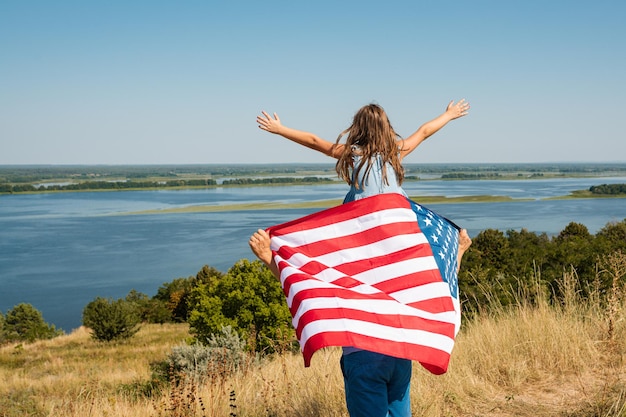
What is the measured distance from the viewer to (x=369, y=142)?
261cm

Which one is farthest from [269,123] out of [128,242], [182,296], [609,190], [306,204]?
[609,190]

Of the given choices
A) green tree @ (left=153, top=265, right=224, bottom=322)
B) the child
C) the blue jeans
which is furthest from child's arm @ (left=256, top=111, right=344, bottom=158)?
green tree @ (left=153, top=265, right=224, bottom=322)

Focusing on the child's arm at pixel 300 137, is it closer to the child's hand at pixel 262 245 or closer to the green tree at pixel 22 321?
the child's hand at pixel 262 245

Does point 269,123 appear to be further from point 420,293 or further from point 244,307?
point 244,307

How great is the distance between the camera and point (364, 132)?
2631 mm

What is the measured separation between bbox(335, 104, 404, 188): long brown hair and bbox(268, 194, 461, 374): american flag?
17 centimetres

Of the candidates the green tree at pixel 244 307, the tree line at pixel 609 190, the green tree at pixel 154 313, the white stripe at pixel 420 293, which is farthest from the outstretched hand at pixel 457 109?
the tree line at pixel 609 190

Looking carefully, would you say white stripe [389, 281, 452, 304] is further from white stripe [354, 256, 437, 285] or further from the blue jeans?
the blue jeans

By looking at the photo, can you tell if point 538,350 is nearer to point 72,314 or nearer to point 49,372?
point 49,372

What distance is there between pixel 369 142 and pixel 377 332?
0.83 meters

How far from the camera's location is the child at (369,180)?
93.3 inches

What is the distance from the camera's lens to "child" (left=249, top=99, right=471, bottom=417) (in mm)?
2369

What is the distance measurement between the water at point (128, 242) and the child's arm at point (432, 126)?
48.0 m

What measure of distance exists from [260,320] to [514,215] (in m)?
86.8
